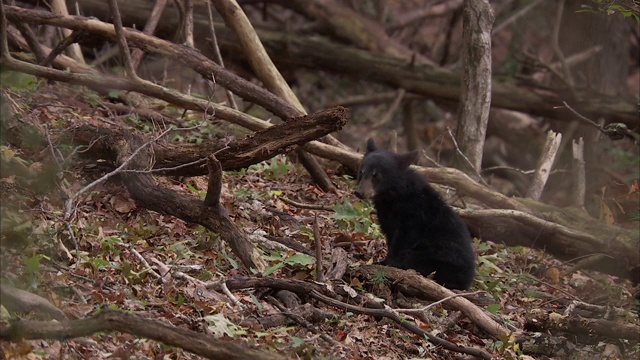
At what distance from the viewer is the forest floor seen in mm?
5105

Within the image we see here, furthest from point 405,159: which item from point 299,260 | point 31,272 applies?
point 31,272

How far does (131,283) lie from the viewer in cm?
573

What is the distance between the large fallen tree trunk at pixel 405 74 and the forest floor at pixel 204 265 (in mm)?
4553

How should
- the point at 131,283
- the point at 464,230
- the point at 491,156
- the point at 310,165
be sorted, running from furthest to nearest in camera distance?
1. the point at 491,156
2. the point at 310,165
3. the point at 464,230
4. the point at 131,283

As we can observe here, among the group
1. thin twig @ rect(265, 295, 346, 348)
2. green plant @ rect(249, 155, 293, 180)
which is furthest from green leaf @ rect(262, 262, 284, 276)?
green plant @ rect(249, 155, 293, 180)

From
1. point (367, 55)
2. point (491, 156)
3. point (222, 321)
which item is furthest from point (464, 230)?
point (491, 156)

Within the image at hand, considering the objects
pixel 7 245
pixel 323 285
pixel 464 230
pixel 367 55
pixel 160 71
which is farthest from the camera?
pixel 367 55

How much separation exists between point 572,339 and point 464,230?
1.57m

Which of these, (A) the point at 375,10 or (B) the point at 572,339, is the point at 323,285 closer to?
(B) the point at 572,339

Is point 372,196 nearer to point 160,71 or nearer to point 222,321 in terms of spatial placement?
point 222,321

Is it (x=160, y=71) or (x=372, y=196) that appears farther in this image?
(x=160, y=71)

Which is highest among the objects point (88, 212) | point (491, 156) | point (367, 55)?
point (367, 55)

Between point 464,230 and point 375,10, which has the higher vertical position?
point 375,10

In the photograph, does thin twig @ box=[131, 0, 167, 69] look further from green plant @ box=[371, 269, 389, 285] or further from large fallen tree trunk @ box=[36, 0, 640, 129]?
green plant @ box=[371, 269, 389, 285]
